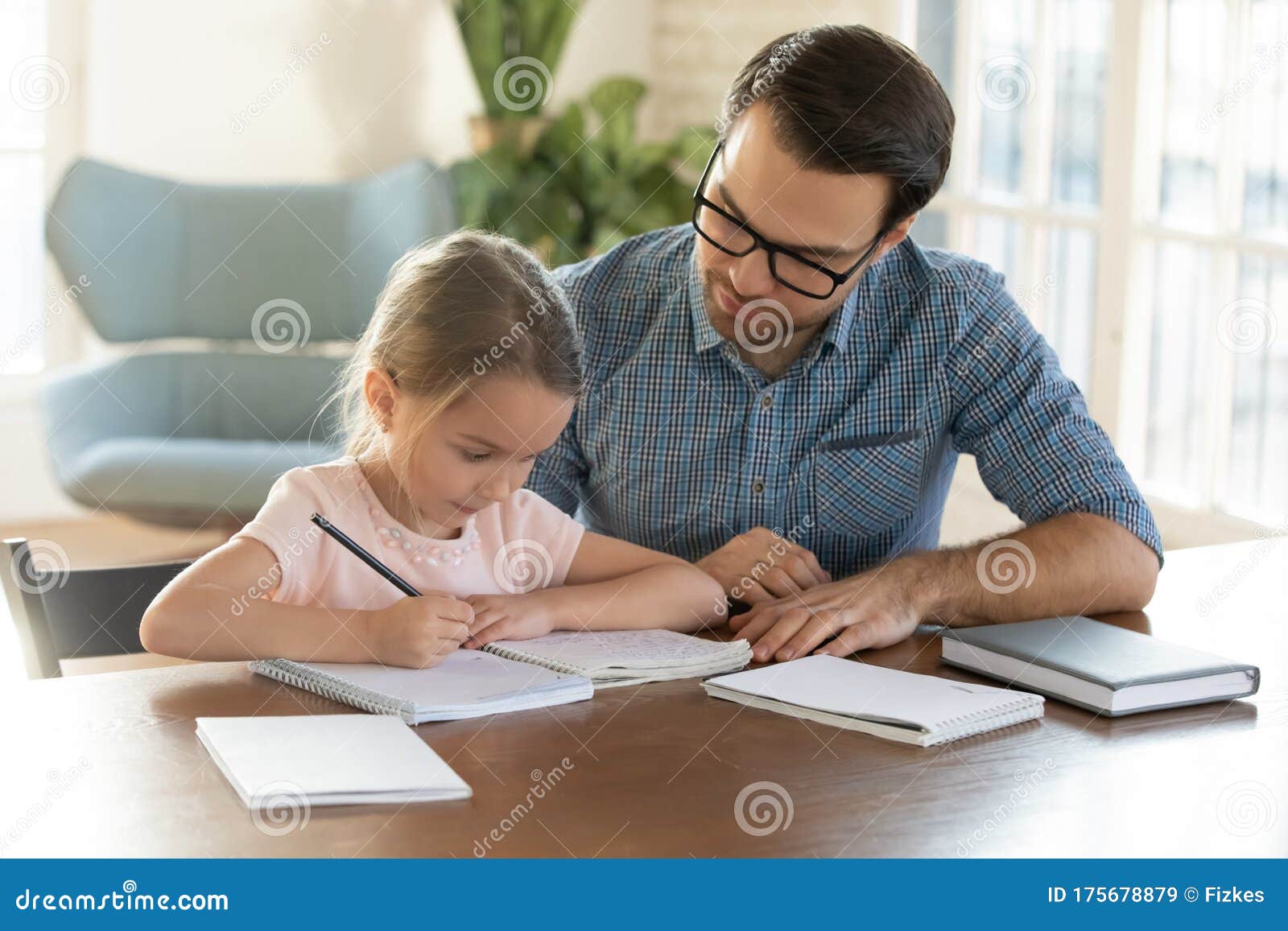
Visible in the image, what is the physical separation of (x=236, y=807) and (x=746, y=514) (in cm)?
104

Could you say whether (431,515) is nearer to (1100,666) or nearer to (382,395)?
(382,395)

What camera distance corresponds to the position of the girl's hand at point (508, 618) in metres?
1.48

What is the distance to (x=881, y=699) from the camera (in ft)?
4.41

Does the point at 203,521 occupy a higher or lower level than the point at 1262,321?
lower

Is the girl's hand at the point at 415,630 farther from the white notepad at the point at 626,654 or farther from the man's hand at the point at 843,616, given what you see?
the man's hand at the point at 843,616

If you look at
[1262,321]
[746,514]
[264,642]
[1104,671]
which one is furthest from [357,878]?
[1262,321]

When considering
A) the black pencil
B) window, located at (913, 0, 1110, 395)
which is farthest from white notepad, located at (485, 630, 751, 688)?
window, located at (913, 0, 1110, 395)

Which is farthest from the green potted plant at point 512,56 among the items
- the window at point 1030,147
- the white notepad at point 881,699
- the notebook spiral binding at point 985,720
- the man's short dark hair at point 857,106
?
the notebook spiral binding at point 985,720

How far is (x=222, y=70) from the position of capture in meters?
4.92

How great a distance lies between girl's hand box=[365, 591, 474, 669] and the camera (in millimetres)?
1346

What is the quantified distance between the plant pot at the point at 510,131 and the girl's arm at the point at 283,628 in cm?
362

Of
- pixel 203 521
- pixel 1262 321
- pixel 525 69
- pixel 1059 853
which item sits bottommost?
pixel 203 521

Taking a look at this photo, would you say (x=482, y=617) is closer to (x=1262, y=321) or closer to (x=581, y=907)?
(x=581, y=907)

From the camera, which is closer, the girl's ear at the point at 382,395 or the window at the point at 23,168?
the girl's ear at the point at 382,395
